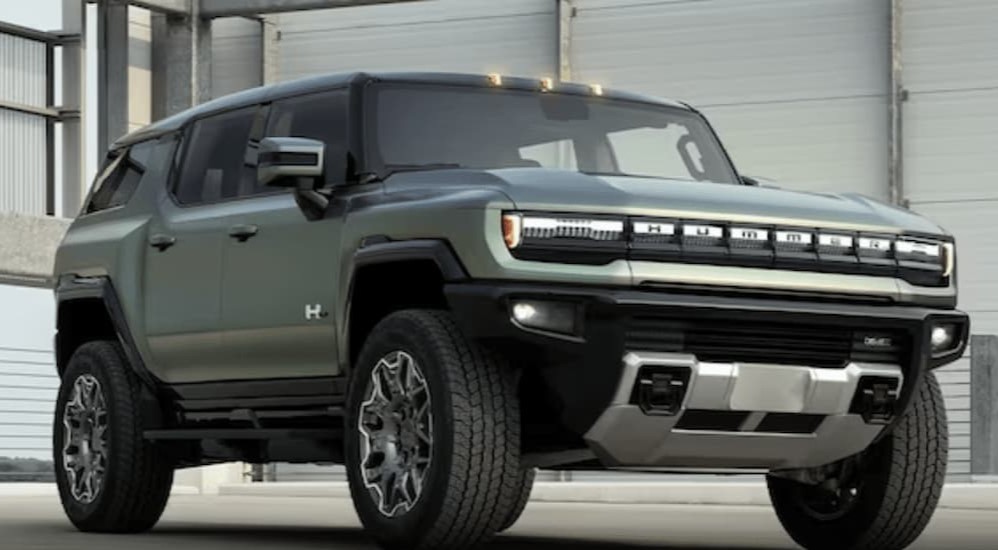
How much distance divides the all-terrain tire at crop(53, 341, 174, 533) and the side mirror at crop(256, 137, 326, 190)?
2068 millimetres

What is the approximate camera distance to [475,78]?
395 inches

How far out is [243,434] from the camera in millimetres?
10141

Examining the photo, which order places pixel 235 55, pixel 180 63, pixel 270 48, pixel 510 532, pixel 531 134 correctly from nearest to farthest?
1. pixel 531 134
2. pixel 510 532
3. pixel 270 48
4. pixel 180 63
5. pixel 235 55

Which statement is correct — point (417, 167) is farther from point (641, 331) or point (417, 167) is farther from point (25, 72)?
point (25, 72)

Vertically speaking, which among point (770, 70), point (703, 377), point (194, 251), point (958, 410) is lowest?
point (958, 410)

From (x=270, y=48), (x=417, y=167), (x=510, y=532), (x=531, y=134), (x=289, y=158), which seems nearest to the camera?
(x=289, y=158)

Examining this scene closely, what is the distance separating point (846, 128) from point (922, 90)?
0.86 m

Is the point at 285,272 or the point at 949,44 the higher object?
the point at 949,44

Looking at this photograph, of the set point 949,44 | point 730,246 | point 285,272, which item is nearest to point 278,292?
point 285,272

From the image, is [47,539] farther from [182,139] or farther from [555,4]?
[555,4]

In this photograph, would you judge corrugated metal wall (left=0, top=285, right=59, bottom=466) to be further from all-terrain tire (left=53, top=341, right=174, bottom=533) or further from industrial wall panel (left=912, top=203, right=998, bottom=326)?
all-terrain tire (left=53, top=341, right=174, bottom=533)

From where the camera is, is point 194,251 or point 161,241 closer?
point 194,251

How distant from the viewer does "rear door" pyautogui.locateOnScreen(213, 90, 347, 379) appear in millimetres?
9477

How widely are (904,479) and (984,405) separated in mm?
13138
